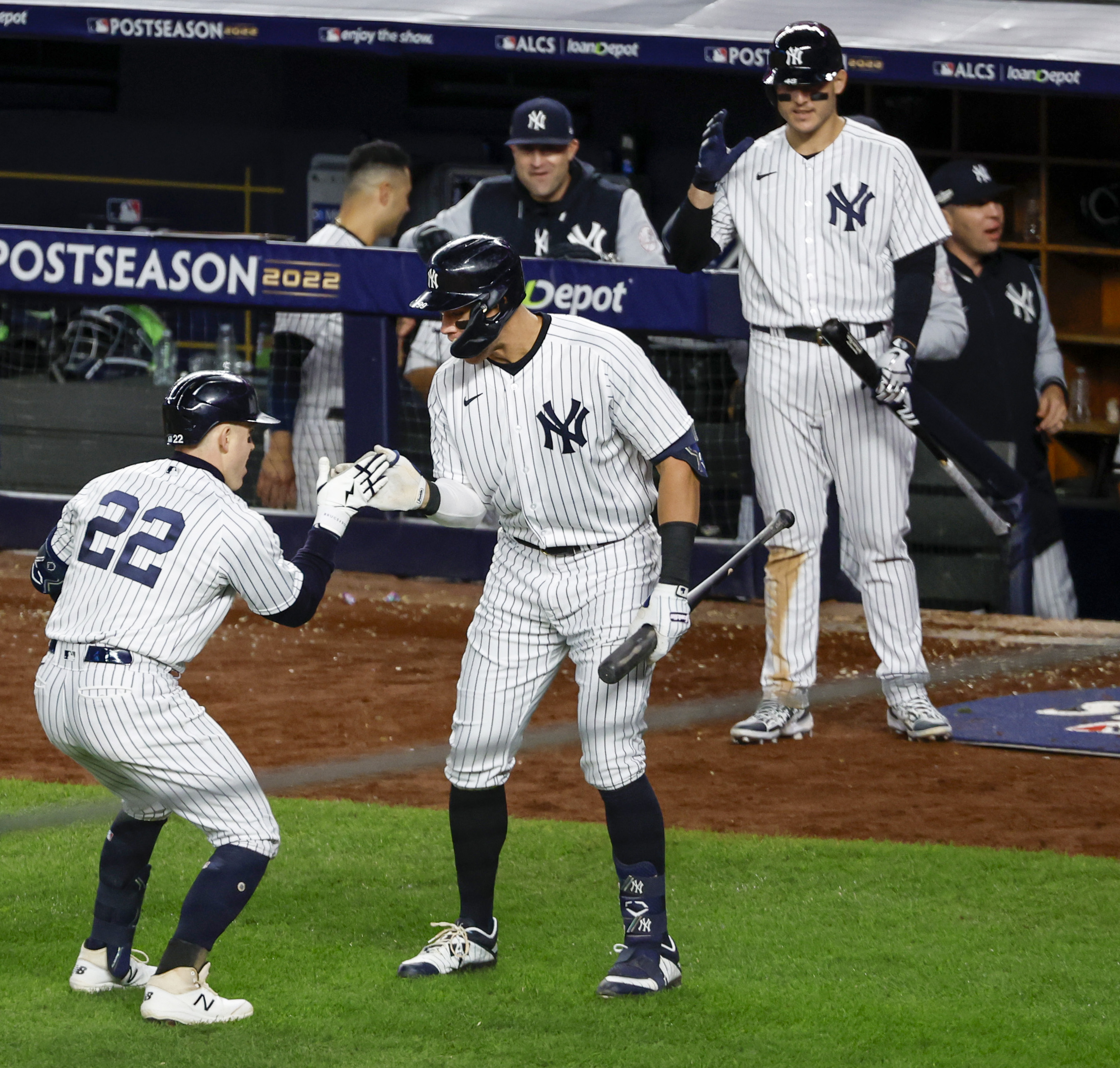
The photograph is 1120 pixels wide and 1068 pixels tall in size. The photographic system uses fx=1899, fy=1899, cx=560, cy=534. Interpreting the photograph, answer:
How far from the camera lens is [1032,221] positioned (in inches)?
394

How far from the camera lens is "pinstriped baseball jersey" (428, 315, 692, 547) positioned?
3822mm

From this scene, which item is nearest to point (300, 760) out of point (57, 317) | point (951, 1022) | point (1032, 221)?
point (951, 1022)

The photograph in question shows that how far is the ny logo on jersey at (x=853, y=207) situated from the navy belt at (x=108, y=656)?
2.91 metres

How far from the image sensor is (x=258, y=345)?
329 inches

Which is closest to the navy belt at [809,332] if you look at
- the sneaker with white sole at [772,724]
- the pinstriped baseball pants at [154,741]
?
the sneaker with white sole at [772,724]

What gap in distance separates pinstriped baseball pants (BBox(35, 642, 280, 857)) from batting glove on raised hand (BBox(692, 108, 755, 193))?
2818mm

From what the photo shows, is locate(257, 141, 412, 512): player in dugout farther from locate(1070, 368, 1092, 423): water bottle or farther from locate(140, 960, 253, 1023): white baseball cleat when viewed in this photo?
locate(140, 960, 253, 1023): white baseball cleat

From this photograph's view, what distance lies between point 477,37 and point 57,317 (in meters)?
2.71

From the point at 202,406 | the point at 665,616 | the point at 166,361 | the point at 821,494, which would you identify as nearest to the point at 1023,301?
the point at 821,494

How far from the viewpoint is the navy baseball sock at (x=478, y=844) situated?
3926 mm

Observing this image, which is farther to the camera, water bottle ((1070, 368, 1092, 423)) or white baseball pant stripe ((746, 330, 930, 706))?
water bottle ((1070, 368, 1092, 423))

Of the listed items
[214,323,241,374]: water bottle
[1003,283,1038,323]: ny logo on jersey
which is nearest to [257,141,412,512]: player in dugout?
[214,323,241,374]: water bottle

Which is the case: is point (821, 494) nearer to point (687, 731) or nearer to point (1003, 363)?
point (687, 731)

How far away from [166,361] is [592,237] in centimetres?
216
